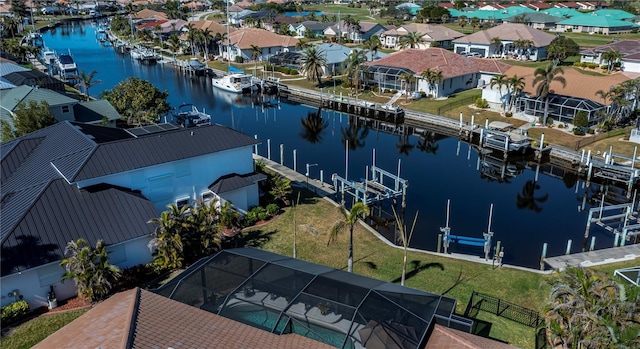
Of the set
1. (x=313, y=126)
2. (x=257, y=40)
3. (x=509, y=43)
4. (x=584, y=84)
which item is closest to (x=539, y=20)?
(x=509, y=43)

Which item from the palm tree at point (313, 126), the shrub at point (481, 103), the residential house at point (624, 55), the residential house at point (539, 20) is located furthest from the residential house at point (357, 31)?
the shrub at point (481, 103)

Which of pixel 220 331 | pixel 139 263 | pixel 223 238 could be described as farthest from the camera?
pixel 223 238

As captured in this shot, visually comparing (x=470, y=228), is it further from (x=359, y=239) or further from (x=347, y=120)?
(x=347, y=120)

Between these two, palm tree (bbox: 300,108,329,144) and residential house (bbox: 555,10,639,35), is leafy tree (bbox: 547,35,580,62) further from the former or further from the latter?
palm tree (bbox: 300,108,329,144)

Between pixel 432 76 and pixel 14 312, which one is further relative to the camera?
pixel 432 76

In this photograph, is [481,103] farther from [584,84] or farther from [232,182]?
[232,182]

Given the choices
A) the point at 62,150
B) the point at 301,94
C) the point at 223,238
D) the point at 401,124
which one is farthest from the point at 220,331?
the point at 301,94
